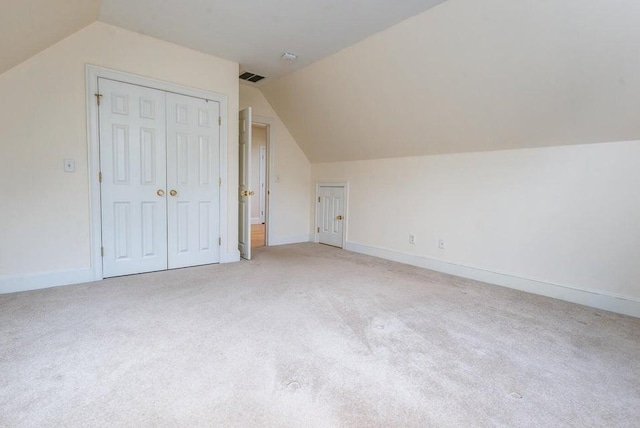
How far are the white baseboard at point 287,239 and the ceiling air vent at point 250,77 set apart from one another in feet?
8.34

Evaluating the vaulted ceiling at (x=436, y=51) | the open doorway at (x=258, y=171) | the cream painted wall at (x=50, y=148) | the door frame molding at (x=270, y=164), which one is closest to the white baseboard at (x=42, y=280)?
the cream painted wall at (x=50, y=148)

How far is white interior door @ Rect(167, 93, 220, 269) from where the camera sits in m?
3.64

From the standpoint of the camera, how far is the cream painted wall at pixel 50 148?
277cm

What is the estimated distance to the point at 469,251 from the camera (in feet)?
12.1

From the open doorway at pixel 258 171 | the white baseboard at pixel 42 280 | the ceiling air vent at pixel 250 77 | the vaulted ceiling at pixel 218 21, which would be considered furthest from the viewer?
the open doorway at pixel 258 171

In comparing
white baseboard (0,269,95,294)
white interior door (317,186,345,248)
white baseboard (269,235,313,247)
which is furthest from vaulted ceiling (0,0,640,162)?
white baseboard (269,235,313,247)

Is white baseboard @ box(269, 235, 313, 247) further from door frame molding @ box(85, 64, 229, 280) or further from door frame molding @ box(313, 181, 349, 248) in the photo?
door frame molding @ box(85, 64, 229, 280)

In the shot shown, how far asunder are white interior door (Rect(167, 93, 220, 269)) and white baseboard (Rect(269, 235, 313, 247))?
4.86 ft

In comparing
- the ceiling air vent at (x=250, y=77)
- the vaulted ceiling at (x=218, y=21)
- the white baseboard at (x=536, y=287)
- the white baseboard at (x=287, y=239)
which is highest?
the ceiling air vent at (x=250, y=77)

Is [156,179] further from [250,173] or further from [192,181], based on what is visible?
[250,173]

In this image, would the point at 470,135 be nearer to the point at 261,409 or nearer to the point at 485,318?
the point at 485,318

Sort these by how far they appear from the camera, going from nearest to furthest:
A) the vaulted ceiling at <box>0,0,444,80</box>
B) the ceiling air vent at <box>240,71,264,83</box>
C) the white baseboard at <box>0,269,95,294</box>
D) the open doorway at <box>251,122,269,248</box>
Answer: the vaulted ceiling at <box>0,0,444,80</box>
the white baseboard at <box>0,269,95,294</box>
the ceiling air vent at <box>240,71,264,83</box>
the open doorway at <box>251,122,269,248</box>

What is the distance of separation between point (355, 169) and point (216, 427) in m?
4.26

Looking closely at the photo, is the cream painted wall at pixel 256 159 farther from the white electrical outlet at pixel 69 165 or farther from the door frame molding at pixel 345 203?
the white electrical outlet at pixel 69 165
